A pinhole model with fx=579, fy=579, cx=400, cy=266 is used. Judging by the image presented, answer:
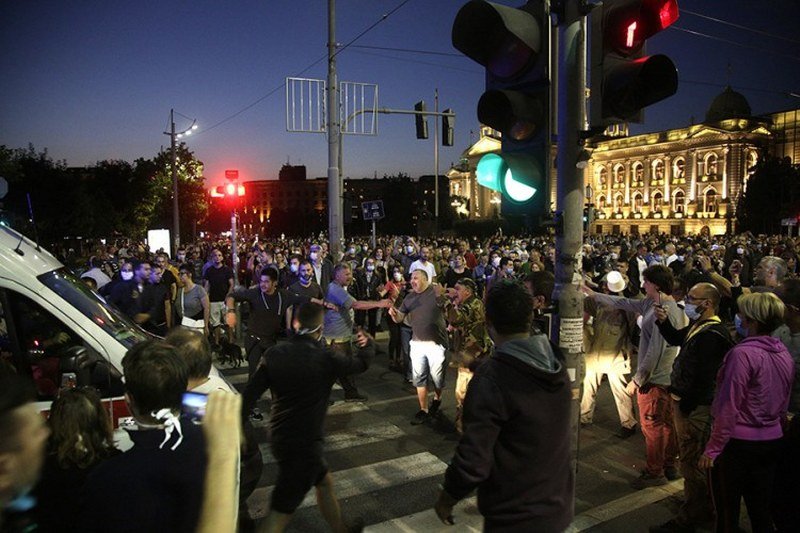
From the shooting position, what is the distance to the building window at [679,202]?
93637 mm

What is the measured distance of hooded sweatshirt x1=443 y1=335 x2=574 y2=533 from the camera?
2609 millimetres

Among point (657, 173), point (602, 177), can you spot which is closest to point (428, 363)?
point (657, 173)

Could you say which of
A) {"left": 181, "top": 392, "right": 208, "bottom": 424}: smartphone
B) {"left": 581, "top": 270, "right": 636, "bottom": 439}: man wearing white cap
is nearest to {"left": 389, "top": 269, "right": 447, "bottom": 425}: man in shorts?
{"left": 581, "top": 270, "right": 636, "bottom": 439}: man wearing white cap

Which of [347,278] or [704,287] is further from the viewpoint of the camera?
[347,278]

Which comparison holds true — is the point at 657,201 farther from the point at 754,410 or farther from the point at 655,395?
the point at 754,410

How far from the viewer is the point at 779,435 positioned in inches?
150

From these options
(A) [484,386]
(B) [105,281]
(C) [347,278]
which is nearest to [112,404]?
(A) [484,386]

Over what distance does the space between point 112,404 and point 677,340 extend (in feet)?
15.5

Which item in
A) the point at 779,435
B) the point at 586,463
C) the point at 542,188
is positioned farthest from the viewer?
the point at 586,463

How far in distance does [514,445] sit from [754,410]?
81.9 inches

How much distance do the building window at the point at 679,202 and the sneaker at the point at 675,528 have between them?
99.4 m

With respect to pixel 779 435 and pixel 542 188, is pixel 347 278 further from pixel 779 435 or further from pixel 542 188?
pixel 779 435

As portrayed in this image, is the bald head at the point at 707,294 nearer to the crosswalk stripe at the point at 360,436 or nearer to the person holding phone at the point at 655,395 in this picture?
the person holding phone at the point at 655,395

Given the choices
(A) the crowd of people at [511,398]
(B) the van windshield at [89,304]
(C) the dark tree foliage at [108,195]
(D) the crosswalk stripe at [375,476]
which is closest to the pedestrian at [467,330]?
(A) the crowd of people at [511,398]
